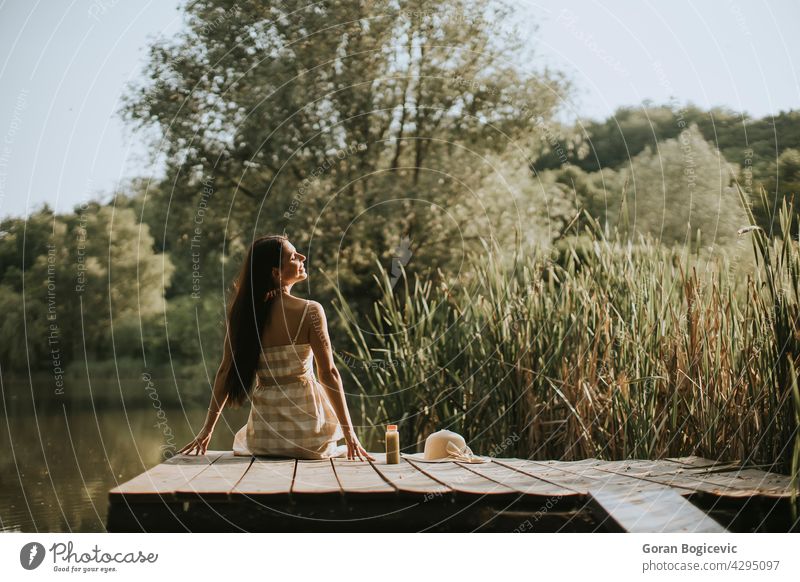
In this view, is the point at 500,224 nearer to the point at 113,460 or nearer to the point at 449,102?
the point at 449,102

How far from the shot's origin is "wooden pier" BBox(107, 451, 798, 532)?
294 centimetres

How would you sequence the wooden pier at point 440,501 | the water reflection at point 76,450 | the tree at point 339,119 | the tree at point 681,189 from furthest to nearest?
the tree at point 339,119 < the tree at point 681,189 < the water reflection at point 76,450 < the wooden pier at point 440,501

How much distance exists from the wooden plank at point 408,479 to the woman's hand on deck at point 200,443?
730mm

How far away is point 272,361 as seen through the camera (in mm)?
3678

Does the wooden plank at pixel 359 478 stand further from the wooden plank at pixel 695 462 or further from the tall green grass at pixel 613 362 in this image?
the wooden plank at pixel 695 462

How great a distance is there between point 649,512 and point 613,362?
62.3 inches

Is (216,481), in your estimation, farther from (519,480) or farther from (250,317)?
(519,480)

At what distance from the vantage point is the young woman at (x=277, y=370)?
11.9ft

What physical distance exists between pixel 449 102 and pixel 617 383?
23.7 ft

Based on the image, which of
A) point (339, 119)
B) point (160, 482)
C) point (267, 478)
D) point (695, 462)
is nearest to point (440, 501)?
point (267, 478)

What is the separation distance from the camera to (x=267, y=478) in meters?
3.17

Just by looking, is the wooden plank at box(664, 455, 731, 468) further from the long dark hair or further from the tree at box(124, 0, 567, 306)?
the tree at box(124, 0, 567, 306)

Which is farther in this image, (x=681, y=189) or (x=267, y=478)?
(x=681, y=189)

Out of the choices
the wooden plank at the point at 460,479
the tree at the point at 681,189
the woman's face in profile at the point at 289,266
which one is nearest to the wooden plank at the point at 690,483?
the wooden plank at the point at 460,479
